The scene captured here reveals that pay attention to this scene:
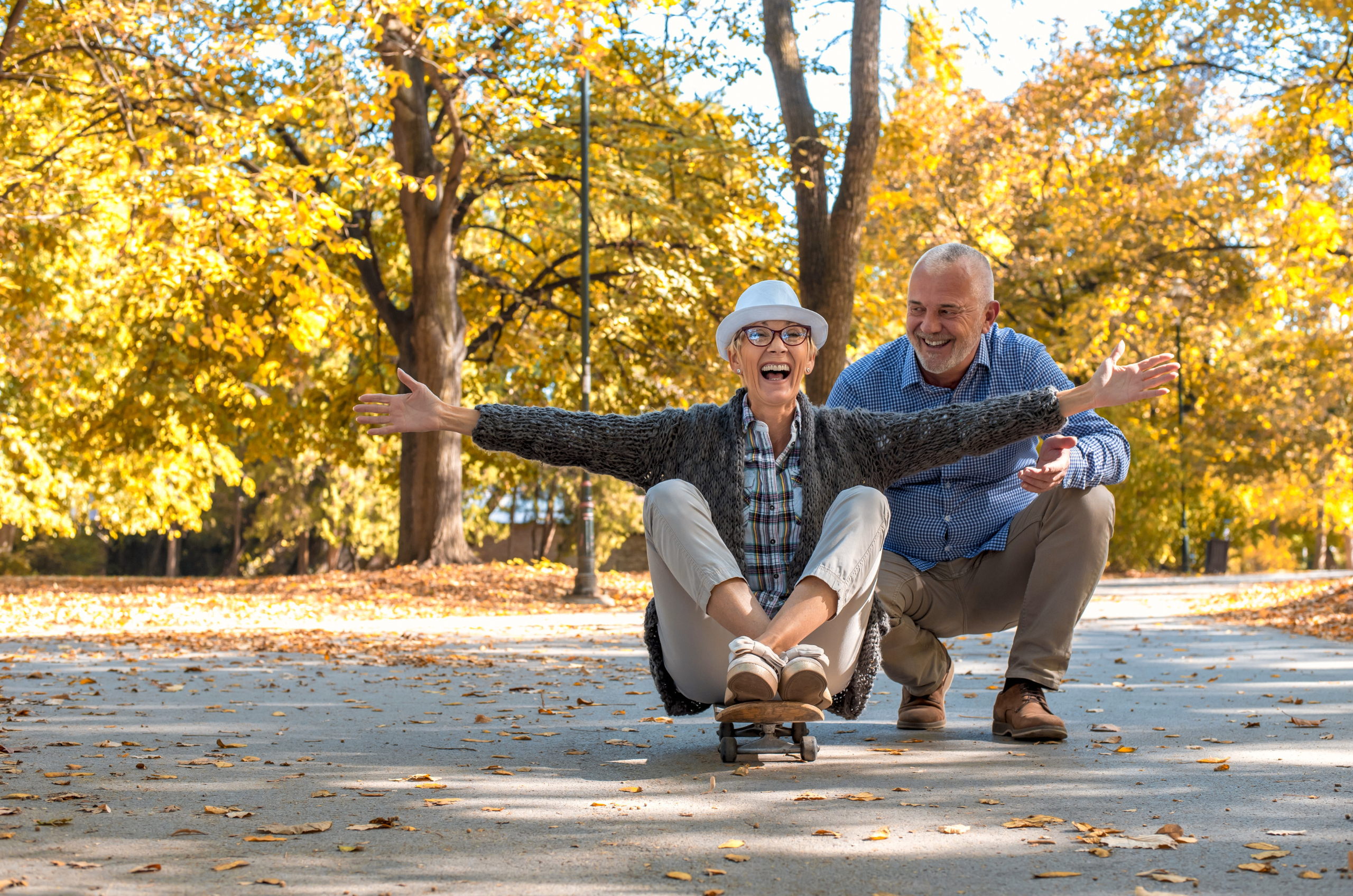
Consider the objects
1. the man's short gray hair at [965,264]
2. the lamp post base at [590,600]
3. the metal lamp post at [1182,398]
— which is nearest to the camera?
the man's short gray hair at [965,264]

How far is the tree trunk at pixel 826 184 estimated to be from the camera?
15.5m

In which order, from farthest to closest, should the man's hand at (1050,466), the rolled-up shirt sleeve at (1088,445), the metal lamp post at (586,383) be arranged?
the metal lamp post at (586,383) < the rolled-up shirt sleeve at (1088,445) < the man's hand at (1050,466)

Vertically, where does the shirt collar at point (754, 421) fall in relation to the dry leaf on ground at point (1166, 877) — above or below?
above

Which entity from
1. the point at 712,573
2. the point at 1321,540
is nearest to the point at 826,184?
the point at 712,573

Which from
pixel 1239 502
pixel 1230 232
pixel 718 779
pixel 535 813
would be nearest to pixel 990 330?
pixel 718 779

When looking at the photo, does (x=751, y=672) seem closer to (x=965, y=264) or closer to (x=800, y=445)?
(x=800, y=445)

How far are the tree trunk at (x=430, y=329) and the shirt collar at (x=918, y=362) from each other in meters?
14.5

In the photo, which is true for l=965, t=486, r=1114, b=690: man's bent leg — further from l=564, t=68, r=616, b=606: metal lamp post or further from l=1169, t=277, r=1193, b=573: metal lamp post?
l=1169, t=277, r=1193, b=573: metal lamp post

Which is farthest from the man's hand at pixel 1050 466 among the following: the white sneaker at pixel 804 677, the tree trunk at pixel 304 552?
the tree trunk at pixel 304 552

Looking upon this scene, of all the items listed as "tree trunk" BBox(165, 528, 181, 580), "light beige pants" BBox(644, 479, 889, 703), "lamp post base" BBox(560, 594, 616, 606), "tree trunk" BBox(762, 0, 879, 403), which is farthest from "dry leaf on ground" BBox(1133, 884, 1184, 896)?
"tree trunk" BBox(165, 528, 181, 580)

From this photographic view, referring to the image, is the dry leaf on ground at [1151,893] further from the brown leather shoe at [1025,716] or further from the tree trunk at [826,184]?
the tree trunk at [826,184]

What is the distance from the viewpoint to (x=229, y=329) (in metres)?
17.0

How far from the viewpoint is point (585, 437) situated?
4594 millimetres

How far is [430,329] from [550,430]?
15.6 metres
